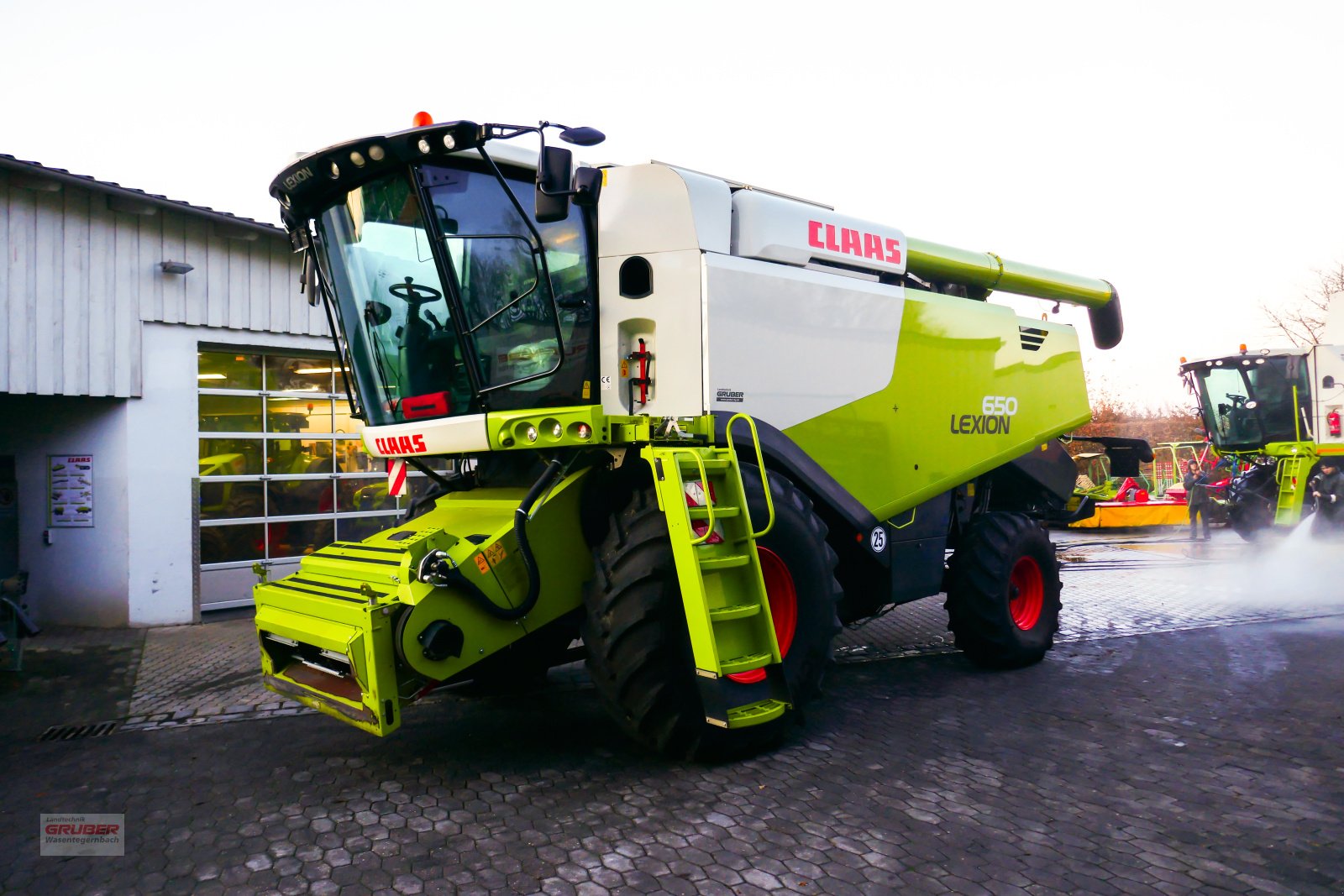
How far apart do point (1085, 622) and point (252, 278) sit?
8.69m

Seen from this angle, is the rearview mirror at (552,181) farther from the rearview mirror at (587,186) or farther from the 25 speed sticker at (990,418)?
the 25 speed sticker at (990,418)

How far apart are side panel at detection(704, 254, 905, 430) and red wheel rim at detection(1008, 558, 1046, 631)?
2.14 meters

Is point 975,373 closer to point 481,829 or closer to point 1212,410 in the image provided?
point 481,829

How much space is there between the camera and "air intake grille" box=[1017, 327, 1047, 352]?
7121 mm

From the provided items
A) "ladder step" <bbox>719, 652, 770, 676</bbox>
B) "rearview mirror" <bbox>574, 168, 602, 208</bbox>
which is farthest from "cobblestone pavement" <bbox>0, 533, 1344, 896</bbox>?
"rearview mirror" <bbox>574, 168, 602, 208</bbox>

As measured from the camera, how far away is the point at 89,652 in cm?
746

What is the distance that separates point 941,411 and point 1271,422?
38.2 ft

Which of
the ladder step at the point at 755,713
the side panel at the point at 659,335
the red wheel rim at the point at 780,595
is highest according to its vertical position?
the side panel at the point at 659,335

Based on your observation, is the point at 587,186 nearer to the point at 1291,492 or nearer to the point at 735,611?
the point at 735,611

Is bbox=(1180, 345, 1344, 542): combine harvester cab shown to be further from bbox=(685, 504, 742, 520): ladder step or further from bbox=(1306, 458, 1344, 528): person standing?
bbox=(685, 504, 742, 520): ladder step

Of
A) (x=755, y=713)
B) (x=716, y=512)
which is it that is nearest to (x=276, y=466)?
(x=716, y=512)

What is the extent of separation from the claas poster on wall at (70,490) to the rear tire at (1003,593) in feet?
25.4

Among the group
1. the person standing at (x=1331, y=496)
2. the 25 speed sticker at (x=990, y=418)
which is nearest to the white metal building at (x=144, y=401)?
the 25 speed sticker at (x=990, y=418)

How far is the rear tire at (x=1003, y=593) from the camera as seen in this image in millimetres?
6461
